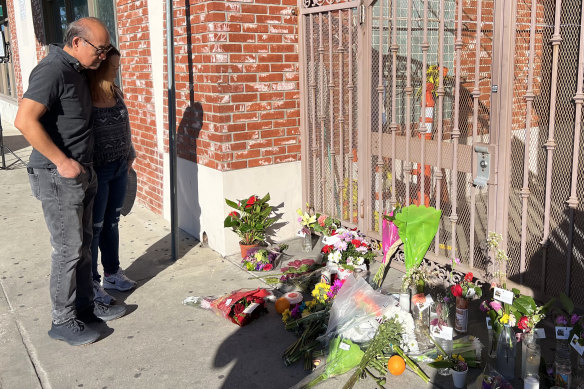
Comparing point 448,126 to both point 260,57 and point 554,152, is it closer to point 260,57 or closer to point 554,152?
point 554,152

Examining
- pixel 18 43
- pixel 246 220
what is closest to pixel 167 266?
pixel 246 220

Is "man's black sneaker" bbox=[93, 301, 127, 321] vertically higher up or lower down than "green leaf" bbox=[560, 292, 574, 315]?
lower down

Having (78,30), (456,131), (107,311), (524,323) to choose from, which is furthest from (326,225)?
(78,30)

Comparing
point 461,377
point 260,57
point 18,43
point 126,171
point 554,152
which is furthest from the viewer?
point 18,43

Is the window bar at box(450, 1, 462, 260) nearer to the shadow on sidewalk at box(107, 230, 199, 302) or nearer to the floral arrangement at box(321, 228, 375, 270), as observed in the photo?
the floral arrangement at box(321, 228, 375, 270)

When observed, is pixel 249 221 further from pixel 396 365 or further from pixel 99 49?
pixel 396 365

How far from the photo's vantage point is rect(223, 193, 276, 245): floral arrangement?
4797mm

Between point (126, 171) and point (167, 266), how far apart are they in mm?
1129

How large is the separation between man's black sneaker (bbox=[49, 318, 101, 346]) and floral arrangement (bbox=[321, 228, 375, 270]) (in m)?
1.76

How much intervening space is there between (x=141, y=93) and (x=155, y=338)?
11.5 feet

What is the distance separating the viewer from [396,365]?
9.82 ft

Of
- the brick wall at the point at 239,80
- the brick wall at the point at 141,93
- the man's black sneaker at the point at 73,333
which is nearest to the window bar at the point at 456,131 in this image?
the brick wall at the point at 239,80

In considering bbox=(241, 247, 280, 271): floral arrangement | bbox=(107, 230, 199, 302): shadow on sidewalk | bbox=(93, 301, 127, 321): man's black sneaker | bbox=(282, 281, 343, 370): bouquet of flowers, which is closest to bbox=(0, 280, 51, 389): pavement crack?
bbox=(93, 301, 127, 321): man's black sneaker

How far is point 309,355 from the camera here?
3211 millimetres
